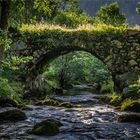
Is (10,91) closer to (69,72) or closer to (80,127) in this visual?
(80,127)

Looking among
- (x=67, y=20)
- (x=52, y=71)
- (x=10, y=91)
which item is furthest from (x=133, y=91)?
(x=67, y=20)

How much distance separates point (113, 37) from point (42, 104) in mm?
5122

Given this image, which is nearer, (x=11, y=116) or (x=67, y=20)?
(x=11, y=116)

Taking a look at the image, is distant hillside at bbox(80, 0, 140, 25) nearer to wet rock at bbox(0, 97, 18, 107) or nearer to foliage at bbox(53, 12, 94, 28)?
foliage at bbox(53, 12, 94, 28)

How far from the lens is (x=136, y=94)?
15.1 metres

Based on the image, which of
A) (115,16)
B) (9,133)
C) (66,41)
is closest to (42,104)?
(66,41)

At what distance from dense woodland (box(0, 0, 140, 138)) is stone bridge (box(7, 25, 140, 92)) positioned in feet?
0.84

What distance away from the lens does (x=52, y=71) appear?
2853 cm

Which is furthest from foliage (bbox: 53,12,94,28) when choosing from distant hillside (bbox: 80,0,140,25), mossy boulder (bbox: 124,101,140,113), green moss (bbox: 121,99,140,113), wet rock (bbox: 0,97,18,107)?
distant hillside (bbox: 80,0,140,25)

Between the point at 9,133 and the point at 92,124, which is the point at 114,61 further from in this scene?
the point at 9,133

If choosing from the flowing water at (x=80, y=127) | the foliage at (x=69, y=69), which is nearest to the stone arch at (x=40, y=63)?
the foliage at (x=69, y=69)

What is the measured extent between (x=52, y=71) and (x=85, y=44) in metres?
10.1

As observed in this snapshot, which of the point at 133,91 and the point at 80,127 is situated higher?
the point at 133,91

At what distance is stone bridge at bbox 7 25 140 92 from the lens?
18.1 m
